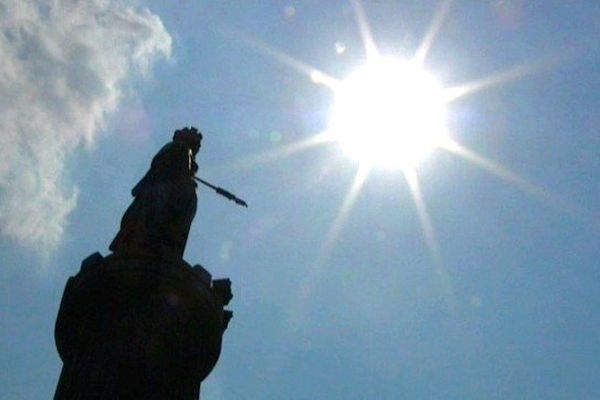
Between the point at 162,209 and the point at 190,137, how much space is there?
2.83 metres

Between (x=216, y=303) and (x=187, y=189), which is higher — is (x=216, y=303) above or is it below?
below

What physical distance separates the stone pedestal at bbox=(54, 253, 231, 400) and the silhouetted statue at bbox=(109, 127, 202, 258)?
1.36ft

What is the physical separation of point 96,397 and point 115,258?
6.61 ft

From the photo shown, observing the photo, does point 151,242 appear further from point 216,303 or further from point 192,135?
point 192,135

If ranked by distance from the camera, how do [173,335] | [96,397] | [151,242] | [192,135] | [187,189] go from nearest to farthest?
1. [96,397]
2. [173,335]
3. [151,242]
4. [187,189]
5. [192,135]

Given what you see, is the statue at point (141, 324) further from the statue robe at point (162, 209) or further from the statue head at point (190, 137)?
the statue head at point (190, 137)

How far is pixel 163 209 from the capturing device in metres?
12.2

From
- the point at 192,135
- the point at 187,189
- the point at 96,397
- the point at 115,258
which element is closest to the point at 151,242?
the point at 115,258

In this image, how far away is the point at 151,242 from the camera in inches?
452

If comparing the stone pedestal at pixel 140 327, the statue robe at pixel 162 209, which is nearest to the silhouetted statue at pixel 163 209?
the statue robe at pixel 162 209

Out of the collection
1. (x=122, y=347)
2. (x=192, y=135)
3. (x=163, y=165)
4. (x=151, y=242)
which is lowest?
(x=122, y=347)

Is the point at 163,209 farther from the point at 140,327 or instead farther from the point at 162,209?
the point at 140,327

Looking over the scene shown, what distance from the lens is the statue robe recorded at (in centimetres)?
1161

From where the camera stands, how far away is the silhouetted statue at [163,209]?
38.0ft
